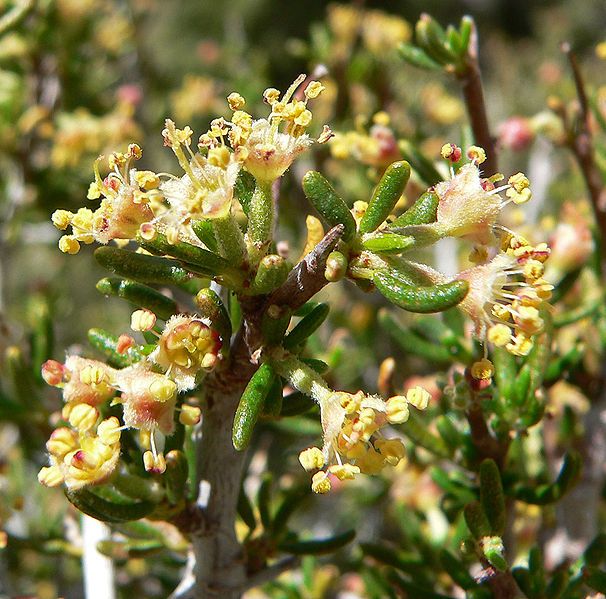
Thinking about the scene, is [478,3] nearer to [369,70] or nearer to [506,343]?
[369,70]

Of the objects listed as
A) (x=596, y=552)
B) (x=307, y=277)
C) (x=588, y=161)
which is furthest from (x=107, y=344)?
(x=588, y=161)

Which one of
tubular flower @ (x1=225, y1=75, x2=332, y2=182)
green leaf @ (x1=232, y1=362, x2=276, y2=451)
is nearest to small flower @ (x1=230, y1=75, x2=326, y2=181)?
tubular flower @ (x1=225, y1=75, x2=332, y2=182)

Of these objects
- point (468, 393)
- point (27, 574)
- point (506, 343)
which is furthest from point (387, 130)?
point (27, 574)

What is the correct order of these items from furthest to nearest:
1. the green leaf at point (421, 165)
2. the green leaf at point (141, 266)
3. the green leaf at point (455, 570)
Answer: the green leaf at point (421, 165), the green leaf at point (455, 570), the green leaf at point (141, 266)

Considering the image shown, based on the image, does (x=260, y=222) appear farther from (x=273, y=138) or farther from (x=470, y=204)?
(x=470, y=204)

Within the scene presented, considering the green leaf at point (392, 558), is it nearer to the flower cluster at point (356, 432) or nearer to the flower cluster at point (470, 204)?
the flower cluster at point (356, 432)

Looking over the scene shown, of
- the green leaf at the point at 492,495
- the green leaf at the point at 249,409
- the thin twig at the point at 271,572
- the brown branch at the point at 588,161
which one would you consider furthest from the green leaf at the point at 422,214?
the brown branch at the point at 588,161
